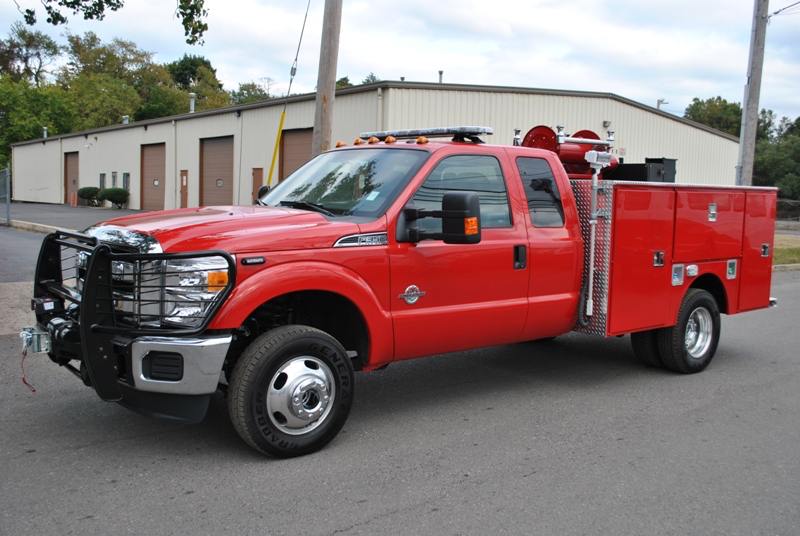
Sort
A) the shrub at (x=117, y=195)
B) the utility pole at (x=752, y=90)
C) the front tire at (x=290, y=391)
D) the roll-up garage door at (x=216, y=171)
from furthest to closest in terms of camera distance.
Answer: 1. the shrub at (x=117, y=195)
2. the roll-up garage door at (x=216, y=171)
3. the utility pole at (x=752, y=90)
4. the front tire at (x=290, y=391)

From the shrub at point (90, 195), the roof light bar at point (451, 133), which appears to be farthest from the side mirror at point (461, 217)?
the shrub at point (90, 195)

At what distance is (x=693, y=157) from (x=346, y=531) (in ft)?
99.9

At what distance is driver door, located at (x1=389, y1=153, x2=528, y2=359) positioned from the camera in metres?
5.15

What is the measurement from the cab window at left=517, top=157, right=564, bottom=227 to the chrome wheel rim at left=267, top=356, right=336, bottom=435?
2.16 m

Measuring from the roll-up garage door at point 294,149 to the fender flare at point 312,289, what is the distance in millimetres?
20446

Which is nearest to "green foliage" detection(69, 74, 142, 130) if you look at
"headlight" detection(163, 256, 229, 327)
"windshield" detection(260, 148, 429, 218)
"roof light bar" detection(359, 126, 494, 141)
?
"roof light bar" detection(359, 126, 494, 141)

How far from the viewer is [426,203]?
5285mm

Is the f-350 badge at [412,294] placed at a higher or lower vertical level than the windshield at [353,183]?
lower

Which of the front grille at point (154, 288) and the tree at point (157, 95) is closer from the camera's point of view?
the front grille at point (154, 288)

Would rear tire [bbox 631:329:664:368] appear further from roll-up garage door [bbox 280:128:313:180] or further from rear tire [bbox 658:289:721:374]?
roll-up garage door [bbox 280:128:313:180]

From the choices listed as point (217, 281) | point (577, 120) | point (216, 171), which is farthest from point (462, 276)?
point (216, 171)

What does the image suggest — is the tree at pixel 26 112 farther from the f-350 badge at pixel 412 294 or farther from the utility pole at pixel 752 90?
the f-350 badge at pixel 412 294

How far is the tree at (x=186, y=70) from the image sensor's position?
98375mm

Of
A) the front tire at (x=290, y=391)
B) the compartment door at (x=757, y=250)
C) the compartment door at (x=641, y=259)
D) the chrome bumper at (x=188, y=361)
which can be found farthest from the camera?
the compartment door at (x=757, y=250)
